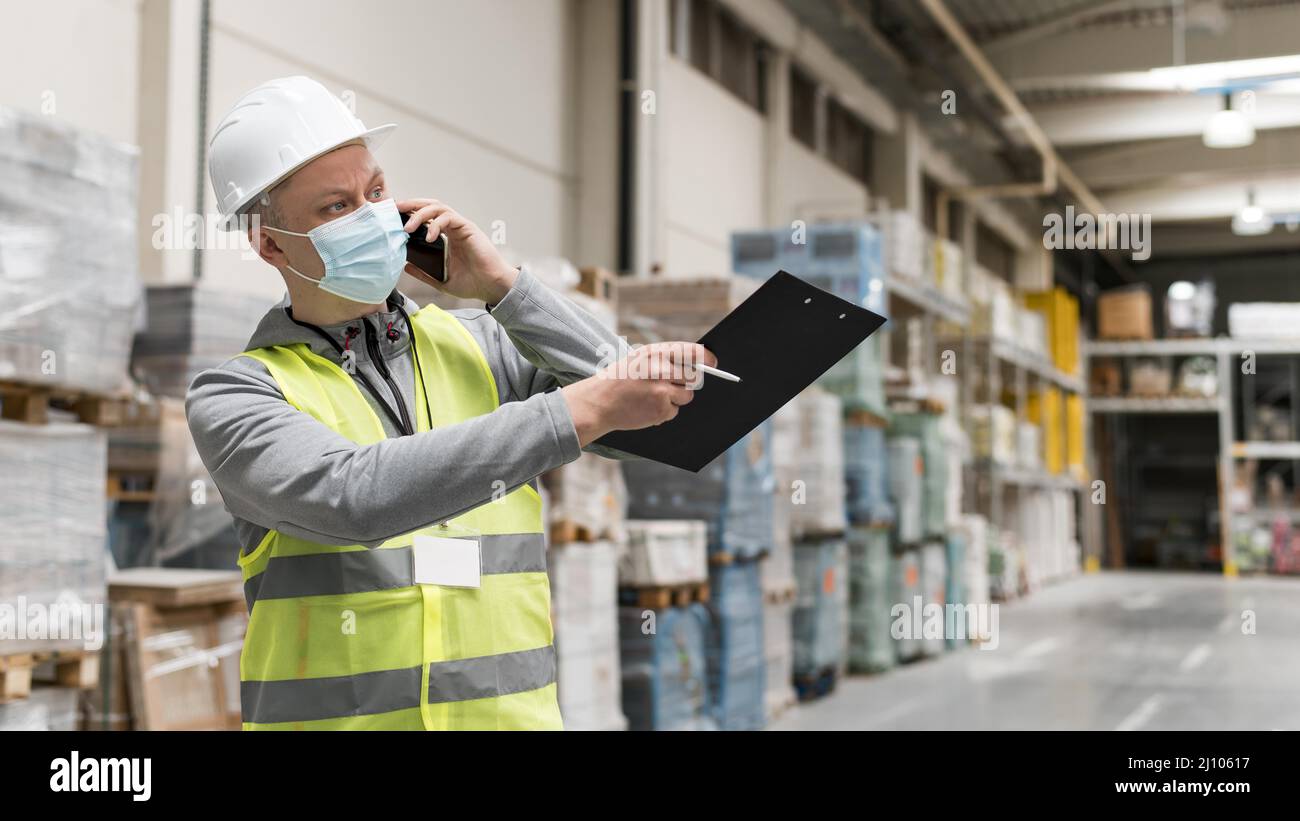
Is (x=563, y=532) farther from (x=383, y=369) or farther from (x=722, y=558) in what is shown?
(x=383, y=369)

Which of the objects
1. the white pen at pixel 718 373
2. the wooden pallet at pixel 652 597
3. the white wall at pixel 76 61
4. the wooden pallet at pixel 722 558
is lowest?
the wooden pallet at pixel 652 597

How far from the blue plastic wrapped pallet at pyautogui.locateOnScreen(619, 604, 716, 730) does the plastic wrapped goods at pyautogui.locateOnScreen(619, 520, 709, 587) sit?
0.57ft

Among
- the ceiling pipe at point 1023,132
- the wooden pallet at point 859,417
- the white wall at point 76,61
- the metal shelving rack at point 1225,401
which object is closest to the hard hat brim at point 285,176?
the white wall at point 76,61

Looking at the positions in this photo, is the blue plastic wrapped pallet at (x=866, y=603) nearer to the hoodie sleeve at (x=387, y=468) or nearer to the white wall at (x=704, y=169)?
the white wall at (x=704, y=169)

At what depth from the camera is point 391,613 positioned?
1701 mm

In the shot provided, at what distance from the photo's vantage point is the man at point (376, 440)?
152cm

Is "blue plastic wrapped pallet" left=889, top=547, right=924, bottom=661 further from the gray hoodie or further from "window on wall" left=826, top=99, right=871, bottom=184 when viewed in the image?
the gray hoodie

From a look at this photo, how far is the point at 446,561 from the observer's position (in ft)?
5.69

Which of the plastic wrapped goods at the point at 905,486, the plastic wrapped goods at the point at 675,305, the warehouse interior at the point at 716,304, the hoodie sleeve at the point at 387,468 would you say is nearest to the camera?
the hoodie sleeve at the point at 387,468

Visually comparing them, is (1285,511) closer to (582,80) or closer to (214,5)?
(582,80)

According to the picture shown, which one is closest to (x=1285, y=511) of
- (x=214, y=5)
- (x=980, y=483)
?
(x=980, y=483)

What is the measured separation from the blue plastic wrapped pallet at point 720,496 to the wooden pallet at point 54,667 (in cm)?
342

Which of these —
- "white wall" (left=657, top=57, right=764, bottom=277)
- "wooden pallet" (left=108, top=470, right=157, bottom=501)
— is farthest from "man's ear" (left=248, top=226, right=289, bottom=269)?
"white wall" (left=657, top=57, right=764, bottom=277)
